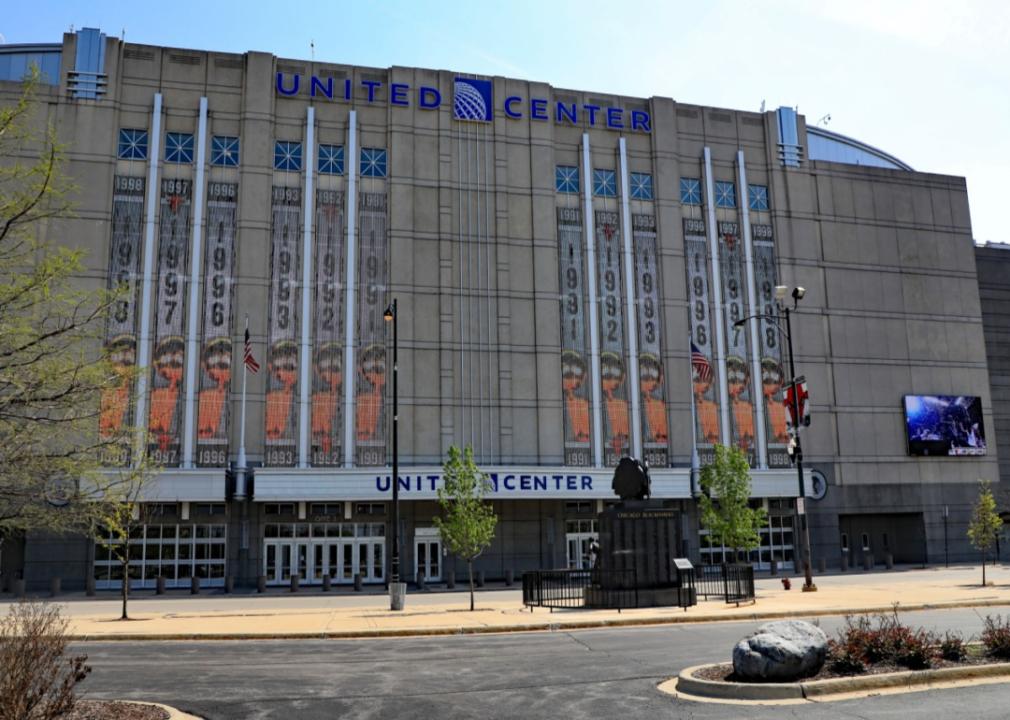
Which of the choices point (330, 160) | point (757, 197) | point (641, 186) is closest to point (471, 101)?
point (330, 160)

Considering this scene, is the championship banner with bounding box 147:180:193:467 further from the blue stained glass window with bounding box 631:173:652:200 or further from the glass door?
the blue stained glass window with bounding box 631:173:652:200

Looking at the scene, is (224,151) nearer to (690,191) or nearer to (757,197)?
(690,191)

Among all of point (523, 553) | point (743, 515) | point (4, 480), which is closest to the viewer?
point (4, 480)

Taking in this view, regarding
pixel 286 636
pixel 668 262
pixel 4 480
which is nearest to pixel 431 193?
pixel 668 262

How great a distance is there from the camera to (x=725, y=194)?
188 ft

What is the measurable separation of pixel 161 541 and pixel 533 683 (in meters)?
36.2

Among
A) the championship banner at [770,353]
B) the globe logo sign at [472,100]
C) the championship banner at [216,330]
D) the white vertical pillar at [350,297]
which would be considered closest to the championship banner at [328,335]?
the white vertical pillar at [350,297]

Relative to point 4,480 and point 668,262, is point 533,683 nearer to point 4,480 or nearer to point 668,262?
point 4,480

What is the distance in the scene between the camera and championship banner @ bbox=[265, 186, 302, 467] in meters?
46.5

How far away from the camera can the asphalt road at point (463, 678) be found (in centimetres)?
1169

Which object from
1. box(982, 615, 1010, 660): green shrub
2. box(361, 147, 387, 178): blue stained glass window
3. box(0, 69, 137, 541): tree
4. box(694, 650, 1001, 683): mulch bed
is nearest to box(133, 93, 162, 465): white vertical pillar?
box(361, 147, 387, 178): blue stained glass window

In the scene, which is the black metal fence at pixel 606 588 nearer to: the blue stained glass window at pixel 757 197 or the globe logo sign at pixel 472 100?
the globe logo sign at pixel 472 100

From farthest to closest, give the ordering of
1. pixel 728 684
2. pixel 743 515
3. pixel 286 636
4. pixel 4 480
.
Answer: pixel 743 515 < pixel 286 636 < pixel 4 480 < pixel 728 684

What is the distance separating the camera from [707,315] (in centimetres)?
5469
